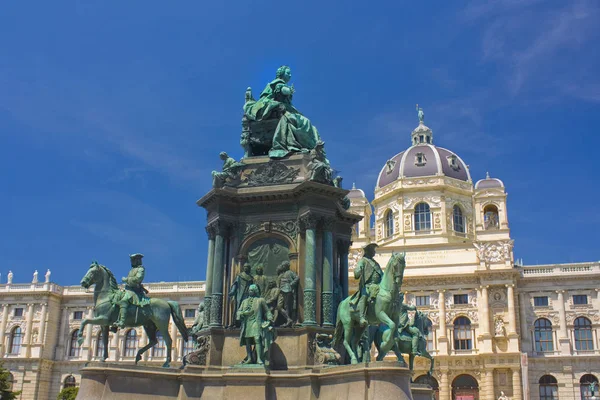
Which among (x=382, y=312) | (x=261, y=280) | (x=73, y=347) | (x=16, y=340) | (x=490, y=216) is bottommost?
(x=382, y=312)

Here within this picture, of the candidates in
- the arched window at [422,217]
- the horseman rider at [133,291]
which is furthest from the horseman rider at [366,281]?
the arched window at [422,217]

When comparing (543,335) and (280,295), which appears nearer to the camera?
(280,295)

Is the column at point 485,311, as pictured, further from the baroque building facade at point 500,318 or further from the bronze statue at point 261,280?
the bronze statue at point 261,280

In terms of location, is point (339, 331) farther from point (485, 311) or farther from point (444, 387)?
point (485, 311)

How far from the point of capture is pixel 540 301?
68.4 meters

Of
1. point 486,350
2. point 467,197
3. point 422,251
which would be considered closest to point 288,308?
point 486,350

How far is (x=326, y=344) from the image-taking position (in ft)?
52.6

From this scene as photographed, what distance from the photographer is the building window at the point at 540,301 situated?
6831cm

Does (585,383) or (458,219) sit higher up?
(458,219)

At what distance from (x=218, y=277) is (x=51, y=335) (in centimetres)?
7072

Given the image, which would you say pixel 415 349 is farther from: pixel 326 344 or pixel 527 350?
pixel 527 350

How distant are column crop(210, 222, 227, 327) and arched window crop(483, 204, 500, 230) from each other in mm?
66189

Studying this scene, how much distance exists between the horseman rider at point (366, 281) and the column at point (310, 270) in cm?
107

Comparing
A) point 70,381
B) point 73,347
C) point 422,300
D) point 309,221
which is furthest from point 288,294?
point 73,347
